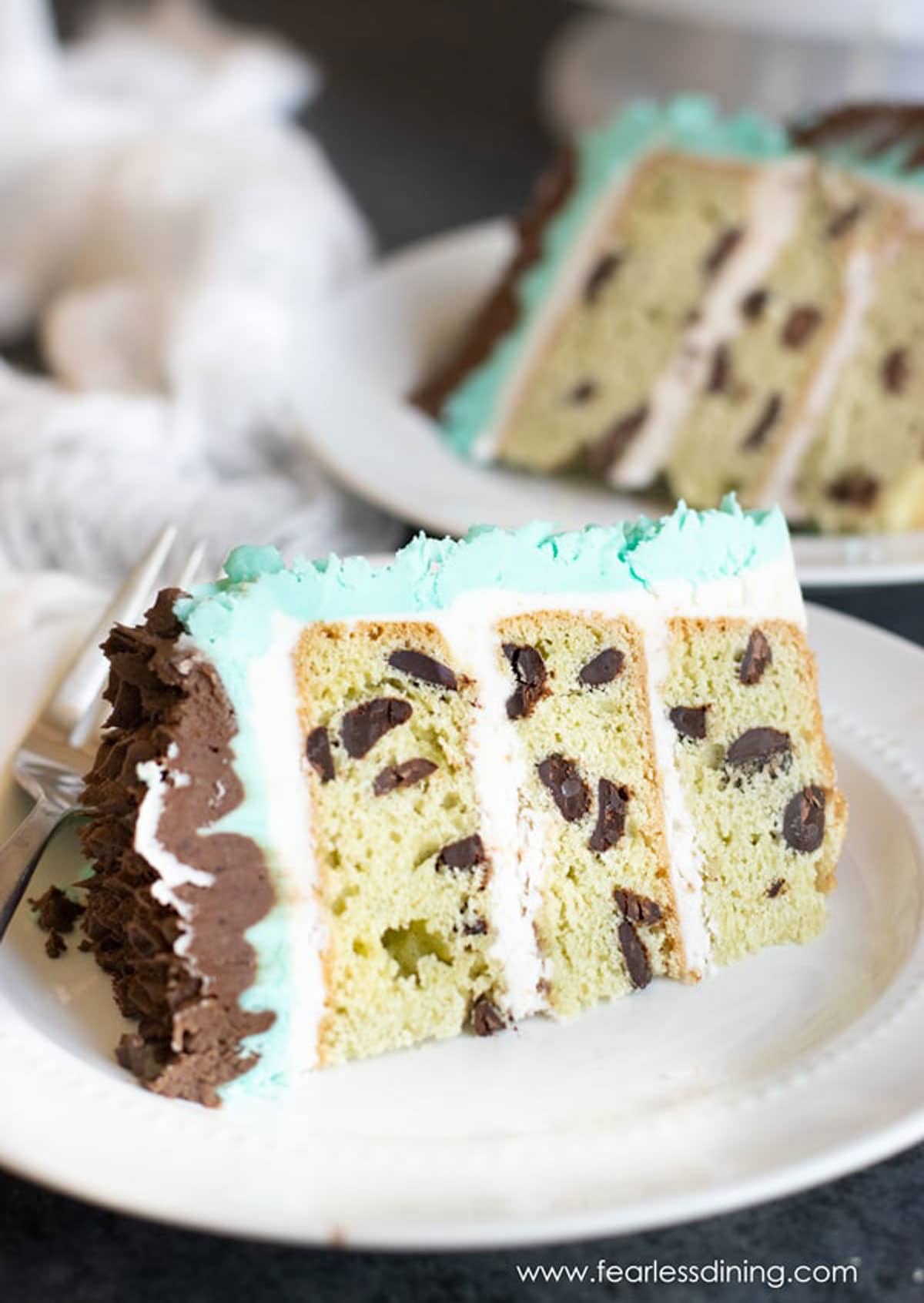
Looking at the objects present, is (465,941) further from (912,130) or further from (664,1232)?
(912,130)

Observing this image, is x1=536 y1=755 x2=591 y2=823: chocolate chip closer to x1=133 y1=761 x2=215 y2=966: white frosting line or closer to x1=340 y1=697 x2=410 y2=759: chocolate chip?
x1=340 y1=697 x2=410 y2=759: chocolate chip

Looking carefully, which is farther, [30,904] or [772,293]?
[772,293]

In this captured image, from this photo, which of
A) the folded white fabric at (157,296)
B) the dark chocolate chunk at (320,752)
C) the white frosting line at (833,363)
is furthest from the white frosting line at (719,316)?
the dark chocolate chunk at (320,752)

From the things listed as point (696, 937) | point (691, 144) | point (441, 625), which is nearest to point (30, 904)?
point (441, 625)

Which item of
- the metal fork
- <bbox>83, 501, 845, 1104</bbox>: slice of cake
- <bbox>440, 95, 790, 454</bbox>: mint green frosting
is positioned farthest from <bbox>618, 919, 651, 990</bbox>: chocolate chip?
<bbox>440, 95, 790, 454</bbox>: mint green frosting

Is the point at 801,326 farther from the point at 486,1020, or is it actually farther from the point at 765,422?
the point at 486,1020

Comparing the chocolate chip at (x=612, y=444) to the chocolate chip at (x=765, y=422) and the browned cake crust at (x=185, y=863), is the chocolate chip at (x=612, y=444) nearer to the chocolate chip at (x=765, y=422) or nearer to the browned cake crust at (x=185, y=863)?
the chocolate chip at (x=765, y=422)

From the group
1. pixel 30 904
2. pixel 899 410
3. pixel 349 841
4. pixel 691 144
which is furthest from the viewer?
pixel 691 144
